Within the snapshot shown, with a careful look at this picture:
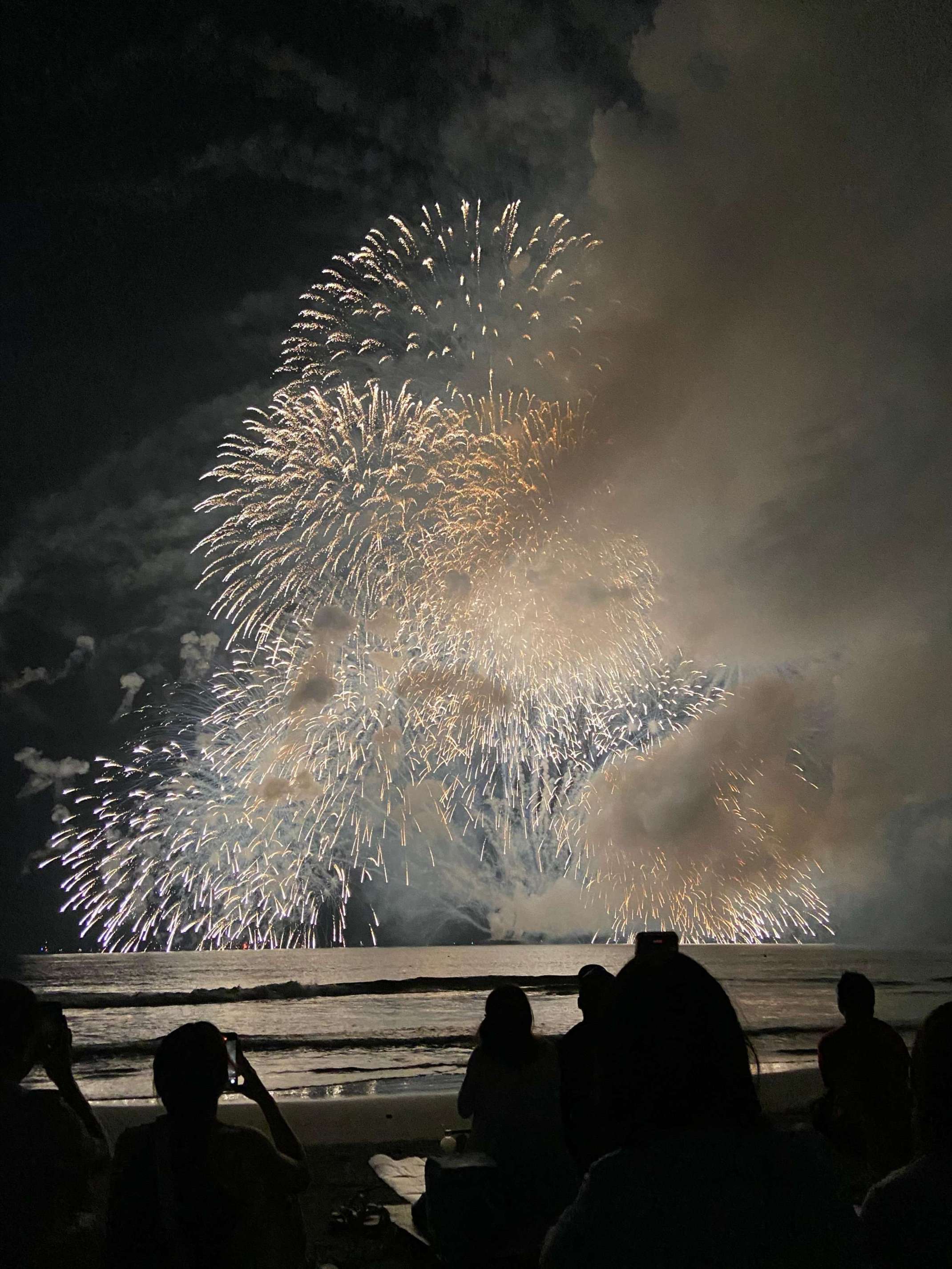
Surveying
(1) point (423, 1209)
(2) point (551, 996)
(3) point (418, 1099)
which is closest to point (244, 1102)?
(3) point (418, 1099)

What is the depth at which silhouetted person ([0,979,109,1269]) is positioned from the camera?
12.5 feet

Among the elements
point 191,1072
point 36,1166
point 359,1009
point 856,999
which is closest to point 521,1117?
point 856,999

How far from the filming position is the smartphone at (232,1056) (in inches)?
143

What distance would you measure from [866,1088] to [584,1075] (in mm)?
2133

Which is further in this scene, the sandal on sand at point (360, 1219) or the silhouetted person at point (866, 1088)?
the sandal on sand at point (360, 1219)

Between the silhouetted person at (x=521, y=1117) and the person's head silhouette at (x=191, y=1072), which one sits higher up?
the person's head silhouette at (x=191, y=1072)

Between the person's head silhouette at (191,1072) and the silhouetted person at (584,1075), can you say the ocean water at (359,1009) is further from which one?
the person's head silhouette at (191,1072)

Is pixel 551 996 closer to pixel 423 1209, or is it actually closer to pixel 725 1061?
pixel 423 1209

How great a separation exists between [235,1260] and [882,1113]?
167 inches

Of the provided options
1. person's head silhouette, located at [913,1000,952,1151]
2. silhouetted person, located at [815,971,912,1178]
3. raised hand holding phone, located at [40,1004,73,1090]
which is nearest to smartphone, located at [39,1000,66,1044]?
raised hand holding phone, located at [40,1004,73,1090]

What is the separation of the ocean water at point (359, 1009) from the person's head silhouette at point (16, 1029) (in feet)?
9.93

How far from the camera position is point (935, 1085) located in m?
2.81

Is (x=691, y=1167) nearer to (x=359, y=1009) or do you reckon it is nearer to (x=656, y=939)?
(x=656, y=939)

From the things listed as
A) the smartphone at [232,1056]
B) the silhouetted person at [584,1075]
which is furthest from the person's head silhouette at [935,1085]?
the smartphone at [232,1056]
